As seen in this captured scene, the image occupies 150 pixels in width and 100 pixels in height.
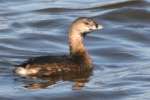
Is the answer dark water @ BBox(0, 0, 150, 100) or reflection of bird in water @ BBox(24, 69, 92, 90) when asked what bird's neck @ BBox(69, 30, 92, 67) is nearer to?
dark water @ BBox(0, 0, 150, 100)

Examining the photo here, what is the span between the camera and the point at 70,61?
14.6 meters

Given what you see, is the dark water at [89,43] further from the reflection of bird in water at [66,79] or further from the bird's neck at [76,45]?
the bird's neck at [76,45]

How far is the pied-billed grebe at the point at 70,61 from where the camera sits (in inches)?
557

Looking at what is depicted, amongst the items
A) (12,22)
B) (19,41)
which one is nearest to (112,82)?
(19,41)

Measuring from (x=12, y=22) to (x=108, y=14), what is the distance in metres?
2.32

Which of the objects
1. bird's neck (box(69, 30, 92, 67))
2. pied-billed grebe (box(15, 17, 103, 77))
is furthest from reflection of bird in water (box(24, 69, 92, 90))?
bird's neck (box(69, 30, 92, 67))

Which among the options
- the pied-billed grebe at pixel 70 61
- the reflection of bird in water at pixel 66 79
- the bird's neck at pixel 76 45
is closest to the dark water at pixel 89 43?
the reflection of bird in water at pixel 66 79

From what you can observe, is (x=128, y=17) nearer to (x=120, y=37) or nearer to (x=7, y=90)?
(x=120, y=37)

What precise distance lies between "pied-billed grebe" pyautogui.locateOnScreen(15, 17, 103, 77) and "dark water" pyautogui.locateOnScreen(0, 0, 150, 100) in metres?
0.22

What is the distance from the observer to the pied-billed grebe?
46.4 ft

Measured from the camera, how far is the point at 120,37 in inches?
702

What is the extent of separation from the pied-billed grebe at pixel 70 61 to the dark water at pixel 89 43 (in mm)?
224

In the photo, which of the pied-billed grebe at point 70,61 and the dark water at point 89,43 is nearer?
the dark water at point 89,43

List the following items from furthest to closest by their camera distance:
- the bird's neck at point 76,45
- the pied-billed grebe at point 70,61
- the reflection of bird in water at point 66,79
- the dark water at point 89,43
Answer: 1. the bird's neck at point 76,45
2. the pied-billed grebe at point 70,61
3. the reflection of bird in water at point 66,79
4. the dark water at point 89,43
